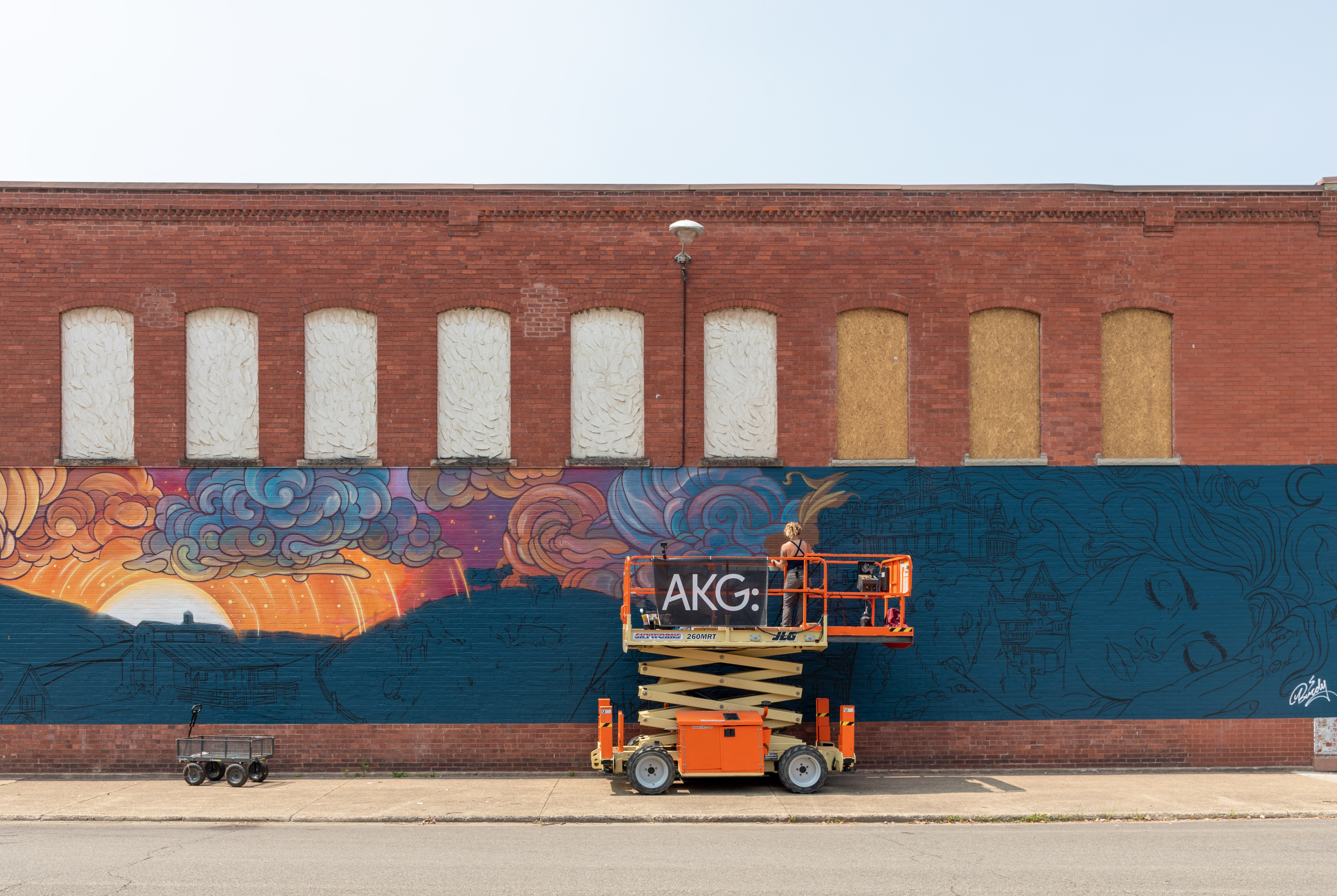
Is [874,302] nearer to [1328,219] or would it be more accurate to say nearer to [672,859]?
[1328,219]

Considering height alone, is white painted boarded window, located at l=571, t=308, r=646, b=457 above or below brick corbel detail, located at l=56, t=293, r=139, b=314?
below

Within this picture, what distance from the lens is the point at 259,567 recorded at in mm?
13984

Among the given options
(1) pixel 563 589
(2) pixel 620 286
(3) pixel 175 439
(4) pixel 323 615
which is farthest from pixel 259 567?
(2) pixel 620 286

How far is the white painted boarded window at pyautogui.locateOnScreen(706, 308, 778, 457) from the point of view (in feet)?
47.0

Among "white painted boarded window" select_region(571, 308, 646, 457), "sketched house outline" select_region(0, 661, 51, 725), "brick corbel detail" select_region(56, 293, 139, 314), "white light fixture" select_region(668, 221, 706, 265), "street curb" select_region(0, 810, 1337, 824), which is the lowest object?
"street curb" select_region(0, 810, 1337, 824)

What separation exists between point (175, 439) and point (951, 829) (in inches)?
445

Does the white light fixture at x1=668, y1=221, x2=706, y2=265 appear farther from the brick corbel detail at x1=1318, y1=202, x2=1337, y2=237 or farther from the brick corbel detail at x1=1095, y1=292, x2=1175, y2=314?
the brick corbel detail at x1=1318, y1=202, x2=1337, y2=237

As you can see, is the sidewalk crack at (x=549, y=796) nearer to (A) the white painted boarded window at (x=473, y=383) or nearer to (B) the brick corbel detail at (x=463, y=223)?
(A) the white painted boarded window at (x=473, y=383)

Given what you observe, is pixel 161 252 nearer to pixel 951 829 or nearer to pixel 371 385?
pixel 371 385

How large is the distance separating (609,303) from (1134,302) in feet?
24.6

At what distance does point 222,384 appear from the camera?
14266 millimetres

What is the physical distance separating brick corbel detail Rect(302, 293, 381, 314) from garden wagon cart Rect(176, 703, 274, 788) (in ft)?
18.6

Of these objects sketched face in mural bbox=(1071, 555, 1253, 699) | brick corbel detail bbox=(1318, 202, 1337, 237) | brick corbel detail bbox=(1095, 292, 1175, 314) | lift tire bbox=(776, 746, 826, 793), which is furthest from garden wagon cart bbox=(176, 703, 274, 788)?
brick corbel detail bbox=(1318, 202, 1337, 237)
